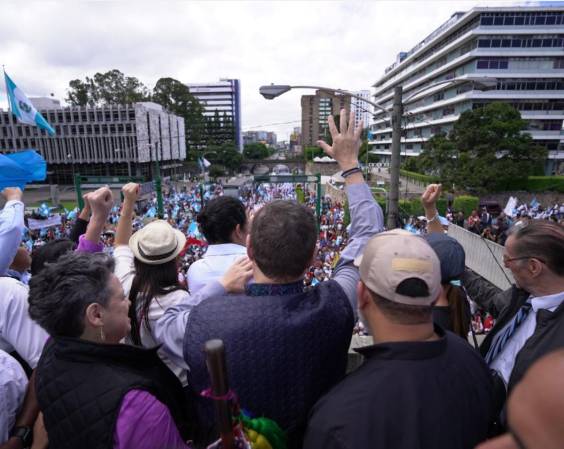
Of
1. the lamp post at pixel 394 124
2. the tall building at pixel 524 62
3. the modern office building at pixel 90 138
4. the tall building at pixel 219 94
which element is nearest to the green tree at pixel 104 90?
the modern office building at pixel 90 138

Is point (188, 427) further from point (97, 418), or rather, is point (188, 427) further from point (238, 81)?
point (238, 81)

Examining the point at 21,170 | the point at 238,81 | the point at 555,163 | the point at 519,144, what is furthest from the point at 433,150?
the point at 238,81

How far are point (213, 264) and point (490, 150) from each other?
30407 millimetres

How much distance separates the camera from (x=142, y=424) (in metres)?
1.29

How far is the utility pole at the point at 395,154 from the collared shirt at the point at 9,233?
17.8 ft

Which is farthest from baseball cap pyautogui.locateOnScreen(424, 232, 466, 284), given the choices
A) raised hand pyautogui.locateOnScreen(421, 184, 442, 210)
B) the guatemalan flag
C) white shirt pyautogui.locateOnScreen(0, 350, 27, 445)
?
the guatemalan flag

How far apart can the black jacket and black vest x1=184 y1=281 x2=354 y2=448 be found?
19 centimetres

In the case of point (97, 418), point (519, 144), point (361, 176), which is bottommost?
point (97, 418)

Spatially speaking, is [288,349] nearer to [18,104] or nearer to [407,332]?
[407,332]

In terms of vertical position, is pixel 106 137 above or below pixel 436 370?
above

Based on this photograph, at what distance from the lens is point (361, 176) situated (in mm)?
1905

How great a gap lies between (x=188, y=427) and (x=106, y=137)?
56.4 meters

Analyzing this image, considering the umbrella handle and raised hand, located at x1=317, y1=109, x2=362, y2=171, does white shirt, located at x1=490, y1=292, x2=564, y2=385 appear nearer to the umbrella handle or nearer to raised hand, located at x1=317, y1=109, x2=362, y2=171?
raised hand, located at x1=317, y1=109, x2=362, y2=171

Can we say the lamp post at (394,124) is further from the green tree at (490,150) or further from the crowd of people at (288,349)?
the green tree at (490,150)
